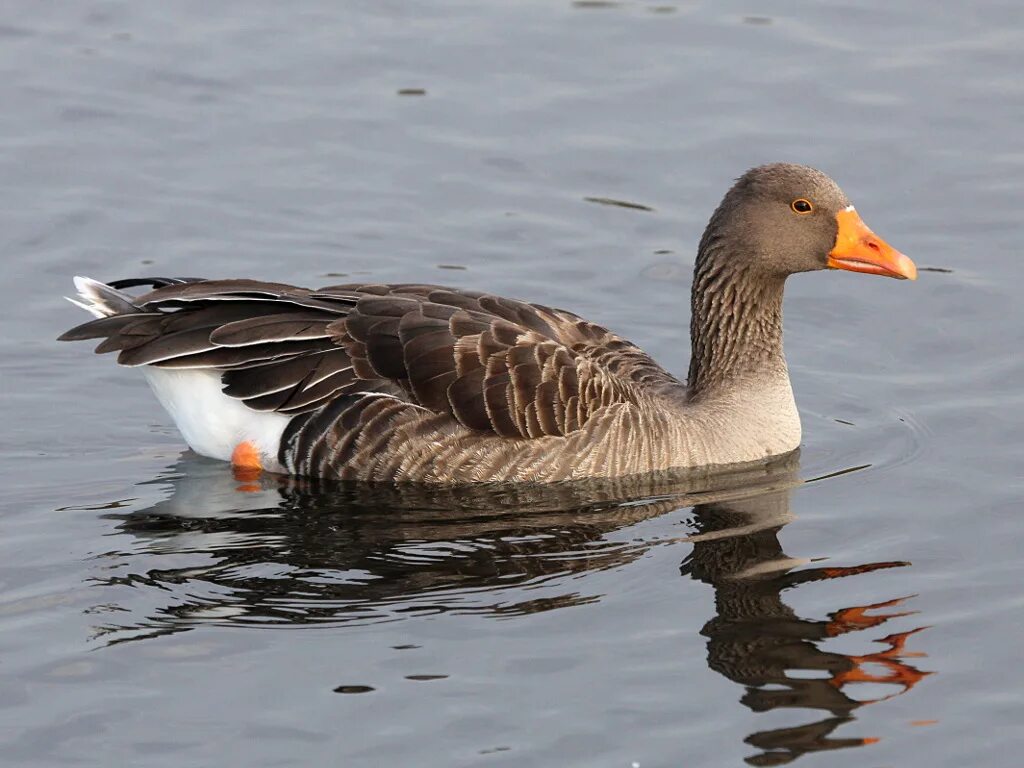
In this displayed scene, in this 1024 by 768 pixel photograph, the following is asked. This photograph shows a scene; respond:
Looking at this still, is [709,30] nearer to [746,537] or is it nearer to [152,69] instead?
[152,69]

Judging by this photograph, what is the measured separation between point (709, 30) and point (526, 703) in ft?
38.3

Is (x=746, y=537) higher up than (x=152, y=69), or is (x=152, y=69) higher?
(x=152, y=69)

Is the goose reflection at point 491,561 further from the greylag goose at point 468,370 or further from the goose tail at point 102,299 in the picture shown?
the goose tail at point 102,299

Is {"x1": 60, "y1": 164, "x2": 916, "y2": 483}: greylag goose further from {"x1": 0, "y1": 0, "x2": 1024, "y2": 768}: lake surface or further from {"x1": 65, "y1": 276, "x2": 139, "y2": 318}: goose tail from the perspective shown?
{"x1": 0, "y1": 0, "x2": 1024, "y2": 768}: lake surface

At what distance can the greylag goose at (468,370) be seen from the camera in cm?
1238

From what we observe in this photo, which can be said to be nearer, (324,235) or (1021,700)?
(1021,700)

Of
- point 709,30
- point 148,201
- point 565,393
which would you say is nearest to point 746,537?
point 565,393

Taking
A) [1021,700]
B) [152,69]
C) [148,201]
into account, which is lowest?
[1021,700]

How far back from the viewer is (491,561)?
11188 mm

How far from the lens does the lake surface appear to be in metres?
9.36

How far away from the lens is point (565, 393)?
40.7ft

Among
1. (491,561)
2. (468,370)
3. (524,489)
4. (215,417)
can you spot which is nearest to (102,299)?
(215,417)

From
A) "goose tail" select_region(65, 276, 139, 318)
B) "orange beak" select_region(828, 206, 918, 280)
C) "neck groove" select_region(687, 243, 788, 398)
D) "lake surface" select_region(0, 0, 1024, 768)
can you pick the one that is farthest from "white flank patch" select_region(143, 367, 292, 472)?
"orange beak" select_region(828, 206, 918, 280)

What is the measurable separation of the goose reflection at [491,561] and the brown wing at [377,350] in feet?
2.01
